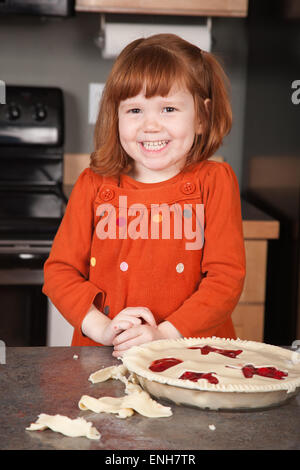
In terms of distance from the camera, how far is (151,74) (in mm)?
1218

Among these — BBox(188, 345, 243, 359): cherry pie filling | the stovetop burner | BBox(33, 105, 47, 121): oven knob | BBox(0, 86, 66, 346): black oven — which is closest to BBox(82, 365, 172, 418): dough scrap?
BBox(188, 345, 243, 359): cherry pie filling

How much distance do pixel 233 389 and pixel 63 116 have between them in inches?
71.6

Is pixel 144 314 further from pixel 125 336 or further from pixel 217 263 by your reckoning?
pixel 217 263

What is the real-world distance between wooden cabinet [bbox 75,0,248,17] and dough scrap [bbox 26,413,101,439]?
1801 mm

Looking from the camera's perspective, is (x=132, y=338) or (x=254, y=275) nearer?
(x=132, y=338)

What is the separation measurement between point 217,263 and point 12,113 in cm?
139

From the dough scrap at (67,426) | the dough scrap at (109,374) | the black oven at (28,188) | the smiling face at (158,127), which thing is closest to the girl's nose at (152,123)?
the smiling face at (158,127)

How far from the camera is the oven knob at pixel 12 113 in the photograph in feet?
7.85

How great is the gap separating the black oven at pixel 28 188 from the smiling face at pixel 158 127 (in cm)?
84

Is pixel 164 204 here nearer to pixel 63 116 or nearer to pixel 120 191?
pixel 120 191

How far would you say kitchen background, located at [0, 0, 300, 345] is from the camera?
84.0 inches

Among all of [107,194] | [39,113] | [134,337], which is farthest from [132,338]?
[39,113]

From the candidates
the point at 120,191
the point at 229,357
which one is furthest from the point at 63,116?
the point at 229,357

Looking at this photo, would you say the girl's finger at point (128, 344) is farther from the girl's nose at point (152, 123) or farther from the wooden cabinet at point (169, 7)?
the wooden cabinet at point (169, 7)
